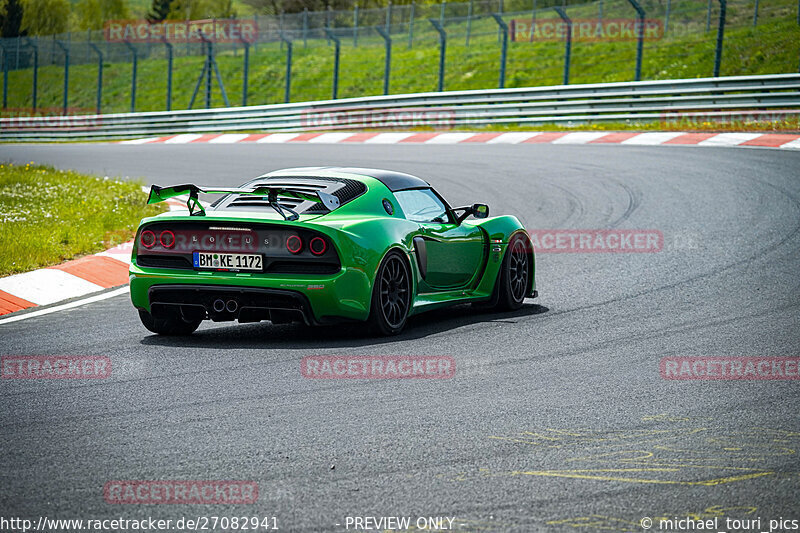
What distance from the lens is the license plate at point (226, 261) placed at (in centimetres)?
669

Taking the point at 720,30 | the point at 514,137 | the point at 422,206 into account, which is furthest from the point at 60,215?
the point at 720,30

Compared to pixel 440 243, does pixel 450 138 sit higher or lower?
lower

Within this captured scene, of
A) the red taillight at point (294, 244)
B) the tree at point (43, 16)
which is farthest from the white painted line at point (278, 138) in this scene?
the tree at point (43, 16)

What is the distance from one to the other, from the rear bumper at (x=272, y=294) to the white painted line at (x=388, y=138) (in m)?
16.7

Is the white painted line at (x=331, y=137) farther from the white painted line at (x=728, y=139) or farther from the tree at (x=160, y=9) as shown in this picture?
the tree at (x=160, y=9)

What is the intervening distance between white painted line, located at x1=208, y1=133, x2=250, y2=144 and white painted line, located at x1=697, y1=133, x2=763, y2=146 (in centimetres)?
1262

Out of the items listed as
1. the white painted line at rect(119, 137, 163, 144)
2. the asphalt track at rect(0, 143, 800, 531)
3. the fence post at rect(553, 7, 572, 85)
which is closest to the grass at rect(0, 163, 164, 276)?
the asphalt track at rect(0, 143, 800, 531)

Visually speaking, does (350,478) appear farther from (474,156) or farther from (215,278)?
(474,156)

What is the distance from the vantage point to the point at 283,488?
152 inches

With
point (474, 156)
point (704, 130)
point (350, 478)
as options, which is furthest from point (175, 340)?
point (704, 130)

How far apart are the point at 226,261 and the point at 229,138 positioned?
22.0 m

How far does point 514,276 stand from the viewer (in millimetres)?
8445

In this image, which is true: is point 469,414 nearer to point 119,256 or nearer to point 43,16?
point 119,256

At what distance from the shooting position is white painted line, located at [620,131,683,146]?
19391 millimetres
